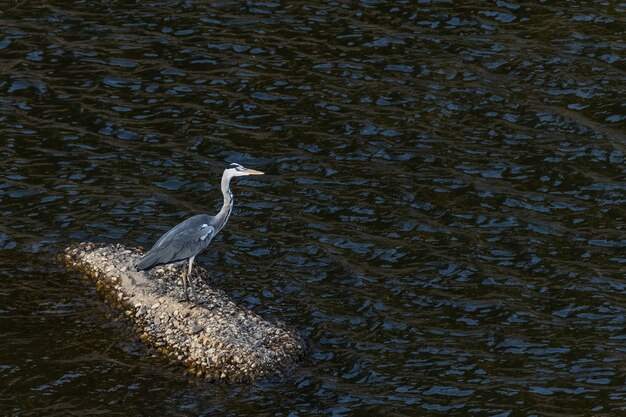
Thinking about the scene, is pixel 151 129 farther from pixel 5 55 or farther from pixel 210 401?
pixel 210 401

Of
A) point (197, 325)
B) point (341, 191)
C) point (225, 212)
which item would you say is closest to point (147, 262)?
point (197, 325)

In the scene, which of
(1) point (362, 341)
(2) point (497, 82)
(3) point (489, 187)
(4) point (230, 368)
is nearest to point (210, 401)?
(4) point (230, 368)

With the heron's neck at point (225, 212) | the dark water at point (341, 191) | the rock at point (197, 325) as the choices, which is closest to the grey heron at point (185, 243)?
the heron's neck at point (225, 212)

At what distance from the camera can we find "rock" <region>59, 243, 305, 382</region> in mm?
19672

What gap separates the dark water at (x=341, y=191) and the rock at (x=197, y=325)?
380mm

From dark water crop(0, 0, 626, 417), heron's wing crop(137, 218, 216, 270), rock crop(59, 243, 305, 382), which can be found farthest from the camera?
Answer: heron's wing crop(137, 218, 216, 270)

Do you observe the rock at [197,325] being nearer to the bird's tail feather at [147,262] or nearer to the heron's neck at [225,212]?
the bird's tail feather at [147,262]

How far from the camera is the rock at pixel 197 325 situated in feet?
64.5

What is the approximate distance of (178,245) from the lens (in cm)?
2048

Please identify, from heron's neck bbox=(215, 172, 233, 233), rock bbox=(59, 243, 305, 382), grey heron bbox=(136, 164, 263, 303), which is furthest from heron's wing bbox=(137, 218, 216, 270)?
rock bbox=(59, 243, 305, 382)

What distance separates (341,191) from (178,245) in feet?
18.6

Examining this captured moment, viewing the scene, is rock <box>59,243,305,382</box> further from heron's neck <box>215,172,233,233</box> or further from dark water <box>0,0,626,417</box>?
heron's neck <box>215,172,233,233</box>

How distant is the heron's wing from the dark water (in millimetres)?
1685

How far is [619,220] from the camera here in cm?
2352
